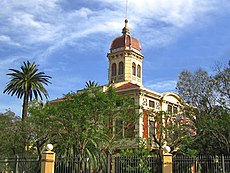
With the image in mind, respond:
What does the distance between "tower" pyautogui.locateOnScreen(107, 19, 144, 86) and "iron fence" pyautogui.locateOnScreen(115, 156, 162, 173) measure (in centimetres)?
2244

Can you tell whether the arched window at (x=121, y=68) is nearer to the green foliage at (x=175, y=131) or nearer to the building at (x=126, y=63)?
the building at (x=126, y=63)

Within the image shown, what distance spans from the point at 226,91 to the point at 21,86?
756 inches

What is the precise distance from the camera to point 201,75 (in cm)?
2769

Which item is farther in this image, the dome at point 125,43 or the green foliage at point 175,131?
the dome at point 125,43

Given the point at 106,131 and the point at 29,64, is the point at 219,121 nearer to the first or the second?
the point at 106,131

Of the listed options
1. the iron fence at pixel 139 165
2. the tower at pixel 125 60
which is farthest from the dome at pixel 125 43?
the iron fence at pixel 139 165

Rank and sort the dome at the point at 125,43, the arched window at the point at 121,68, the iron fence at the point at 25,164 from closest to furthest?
the iron fence at the point at 25,164 < the arched window at the point at 121,68 < the dome at the point at 125,43

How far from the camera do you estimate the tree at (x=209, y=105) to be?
26.7 m

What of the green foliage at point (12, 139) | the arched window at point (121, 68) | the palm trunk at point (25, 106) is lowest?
the green foliage at point (12, 139)

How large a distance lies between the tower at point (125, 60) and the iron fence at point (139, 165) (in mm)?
22441

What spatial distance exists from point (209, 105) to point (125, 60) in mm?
17074

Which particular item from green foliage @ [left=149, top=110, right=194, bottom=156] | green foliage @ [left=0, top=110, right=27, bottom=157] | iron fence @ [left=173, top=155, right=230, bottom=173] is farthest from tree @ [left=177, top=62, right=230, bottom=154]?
Result: green foliage @ [left=0, top=110, right=27, bottom=157]

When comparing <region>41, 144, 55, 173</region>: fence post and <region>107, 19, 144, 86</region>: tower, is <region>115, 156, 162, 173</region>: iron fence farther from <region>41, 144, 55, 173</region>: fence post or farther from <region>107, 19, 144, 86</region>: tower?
<region>107, 19, 144, 86</region>: tower

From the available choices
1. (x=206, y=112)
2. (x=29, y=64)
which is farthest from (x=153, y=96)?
(x=29, y=64)
